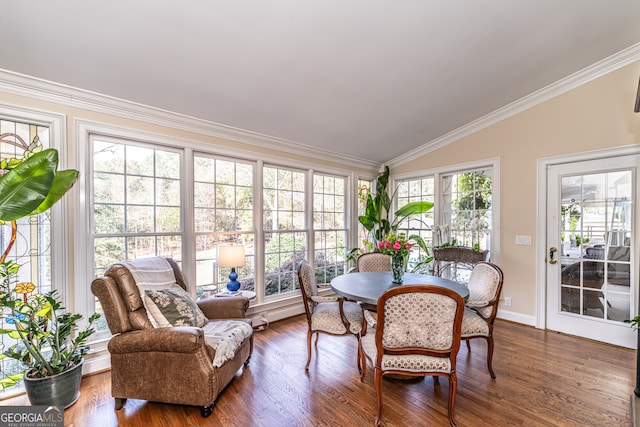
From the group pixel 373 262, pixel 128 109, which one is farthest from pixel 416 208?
pixel 128 109

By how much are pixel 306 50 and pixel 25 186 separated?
2.08 meters

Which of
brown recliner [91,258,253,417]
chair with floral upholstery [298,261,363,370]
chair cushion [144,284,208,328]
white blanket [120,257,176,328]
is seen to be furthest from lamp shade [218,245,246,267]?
brown recliner [91,258,253,417]

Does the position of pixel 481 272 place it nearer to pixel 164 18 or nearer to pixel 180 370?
pixel 180 370

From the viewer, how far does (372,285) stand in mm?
2588

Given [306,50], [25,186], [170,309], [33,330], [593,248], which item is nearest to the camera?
[25,186]

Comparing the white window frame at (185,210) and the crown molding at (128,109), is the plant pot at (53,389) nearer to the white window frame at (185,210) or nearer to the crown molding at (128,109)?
the white window frame at (185,210)

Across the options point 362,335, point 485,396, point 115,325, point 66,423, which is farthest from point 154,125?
point 485,396

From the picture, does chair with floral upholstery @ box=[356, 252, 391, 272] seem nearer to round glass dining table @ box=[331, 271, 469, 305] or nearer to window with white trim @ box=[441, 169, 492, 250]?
round glass dining table @ box=[331, 271, 469, 305]

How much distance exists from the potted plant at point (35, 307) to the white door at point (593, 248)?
4817mm

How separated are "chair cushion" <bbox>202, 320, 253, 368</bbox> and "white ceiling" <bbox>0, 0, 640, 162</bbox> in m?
2.11

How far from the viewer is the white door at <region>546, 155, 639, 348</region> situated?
301cm

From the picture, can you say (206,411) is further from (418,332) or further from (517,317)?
(517,317)

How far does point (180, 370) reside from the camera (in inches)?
76.0

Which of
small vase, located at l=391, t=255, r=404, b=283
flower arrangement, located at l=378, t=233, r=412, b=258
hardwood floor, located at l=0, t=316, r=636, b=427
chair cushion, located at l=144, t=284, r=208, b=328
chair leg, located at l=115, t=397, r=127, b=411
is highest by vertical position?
flower arrangement, located at l=378, t=233, r=412, b=258
